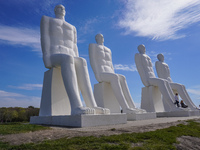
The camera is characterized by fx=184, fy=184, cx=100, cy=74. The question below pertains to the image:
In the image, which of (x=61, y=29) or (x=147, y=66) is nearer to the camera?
(x=61, y=29)

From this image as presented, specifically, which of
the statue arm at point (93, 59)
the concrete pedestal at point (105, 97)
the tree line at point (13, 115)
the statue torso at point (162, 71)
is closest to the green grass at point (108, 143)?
the concrete pedestal at point (105, 97)

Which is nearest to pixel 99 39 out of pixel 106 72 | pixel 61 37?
pixel 106 72

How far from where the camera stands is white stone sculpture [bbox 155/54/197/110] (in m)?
14.0

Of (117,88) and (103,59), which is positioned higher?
(103,59)

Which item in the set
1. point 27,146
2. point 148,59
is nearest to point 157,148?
point 27,146

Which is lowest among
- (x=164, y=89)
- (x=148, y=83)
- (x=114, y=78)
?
(x=164, y=89)

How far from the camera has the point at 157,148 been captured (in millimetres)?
3238

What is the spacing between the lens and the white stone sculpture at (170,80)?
1398cm

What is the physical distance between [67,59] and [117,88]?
3606mm

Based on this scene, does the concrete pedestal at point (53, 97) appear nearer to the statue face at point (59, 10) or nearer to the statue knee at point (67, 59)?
the statue knee at point (67, 59)

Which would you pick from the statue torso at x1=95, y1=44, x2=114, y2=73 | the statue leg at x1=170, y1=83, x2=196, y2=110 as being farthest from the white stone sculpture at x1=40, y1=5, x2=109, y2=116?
the statue leg at x1=170, y1=83, x2=196, y2=110

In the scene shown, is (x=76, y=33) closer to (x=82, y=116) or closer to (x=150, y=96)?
(x=82, y=116)

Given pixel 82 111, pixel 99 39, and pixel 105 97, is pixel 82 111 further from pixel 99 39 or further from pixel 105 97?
pixel 99 39

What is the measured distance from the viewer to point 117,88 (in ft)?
31.2
